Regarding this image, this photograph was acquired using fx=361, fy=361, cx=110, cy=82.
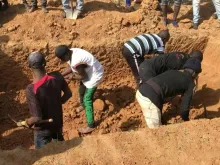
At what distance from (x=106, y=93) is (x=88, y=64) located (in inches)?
67.5

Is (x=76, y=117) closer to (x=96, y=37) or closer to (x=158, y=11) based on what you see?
(x=96, y=37)

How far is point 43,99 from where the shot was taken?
13.7ft

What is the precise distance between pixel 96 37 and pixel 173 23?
1908mm

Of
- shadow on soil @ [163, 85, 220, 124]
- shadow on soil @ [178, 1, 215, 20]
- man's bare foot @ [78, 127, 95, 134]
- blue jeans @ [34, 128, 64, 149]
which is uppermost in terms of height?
shadow on soil @ [178, 1, 215, 20]

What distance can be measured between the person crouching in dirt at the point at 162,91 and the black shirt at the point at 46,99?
1.20m

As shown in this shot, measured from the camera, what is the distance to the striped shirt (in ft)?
20.2

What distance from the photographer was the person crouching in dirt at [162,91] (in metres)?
4.95

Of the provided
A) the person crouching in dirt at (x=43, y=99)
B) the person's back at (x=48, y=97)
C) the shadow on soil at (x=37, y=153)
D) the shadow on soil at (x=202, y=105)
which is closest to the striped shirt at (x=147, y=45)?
the shadow on soil at (x=202, y=105)

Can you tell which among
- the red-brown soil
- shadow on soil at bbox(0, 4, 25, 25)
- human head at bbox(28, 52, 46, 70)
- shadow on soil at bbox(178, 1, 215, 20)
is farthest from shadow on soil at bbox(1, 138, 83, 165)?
shadow on soil at bbox(178, 1, 215, 20)

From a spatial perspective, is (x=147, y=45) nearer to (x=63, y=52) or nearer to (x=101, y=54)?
(x=101, y=54)

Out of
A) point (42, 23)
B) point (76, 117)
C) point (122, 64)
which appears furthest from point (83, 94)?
point (42, 23)

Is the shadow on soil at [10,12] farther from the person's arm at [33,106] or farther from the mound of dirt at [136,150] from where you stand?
the mound of dirt at [136,150]

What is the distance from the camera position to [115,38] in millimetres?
7293

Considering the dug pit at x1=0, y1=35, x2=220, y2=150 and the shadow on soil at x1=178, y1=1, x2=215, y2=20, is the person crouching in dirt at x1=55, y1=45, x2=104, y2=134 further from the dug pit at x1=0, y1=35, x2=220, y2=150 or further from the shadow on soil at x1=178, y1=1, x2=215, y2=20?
the shadow on soil at x1=178, y1=1, x2=215, y2=20
